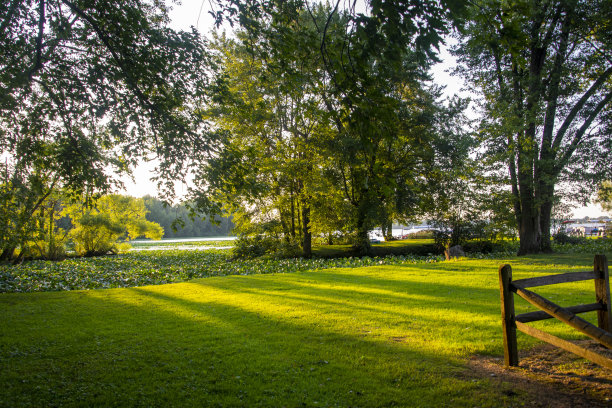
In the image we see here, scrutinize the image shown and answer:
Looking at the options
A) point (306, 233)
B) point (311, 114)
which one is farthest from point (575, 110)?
point (311, 114)

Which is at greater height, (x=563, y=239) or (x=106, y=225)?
(x=106, y=225)

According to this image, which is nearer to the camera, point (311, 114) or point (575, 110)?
point (311, 114)

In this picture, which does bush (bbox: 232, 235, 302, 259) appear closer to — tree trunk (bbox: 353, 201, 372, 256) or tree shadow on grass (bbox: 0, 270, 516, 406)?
tree trunk (bbox: 353, 201, 372, 256)

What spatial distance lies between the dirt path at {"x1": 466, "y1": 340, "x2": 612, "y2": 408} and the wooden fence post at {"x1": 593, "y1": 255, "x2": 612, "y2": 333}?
19.6 inches

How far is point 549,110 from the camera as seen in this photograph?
1866 cm

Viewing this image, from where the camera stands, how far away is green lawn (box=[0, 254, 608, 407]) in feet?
14.3

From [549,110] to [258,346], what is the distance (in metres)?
19.8

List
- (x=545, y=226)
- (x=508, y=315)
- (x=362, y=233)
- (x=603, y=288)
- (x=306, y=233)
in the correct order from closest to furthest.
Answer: (x=508, y=315), (x=603, y=288), (x=545, y=226), (x=362, y=233), (x=306, y=233)

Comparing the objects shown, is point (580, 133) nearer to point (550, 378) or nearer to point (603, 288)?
point (603, 288)

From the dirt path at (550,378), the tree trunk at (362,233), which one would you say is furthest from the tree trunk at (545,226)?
the dirt path at (550,378)

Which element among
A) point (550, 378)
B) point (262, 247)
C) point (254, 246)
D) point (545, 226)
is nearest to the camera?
point (550, 378)

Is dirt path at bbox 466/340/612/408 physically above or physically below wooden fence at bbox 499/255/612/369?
below

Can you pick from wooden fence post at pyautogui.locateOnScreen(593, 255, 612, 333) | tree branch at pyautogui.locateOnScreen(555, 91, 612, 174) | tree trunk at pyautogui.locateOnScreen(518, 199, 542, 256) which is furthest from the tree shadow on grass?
tree trunk at pyautogui.locateOnScreen(518, 199, 542, 256)

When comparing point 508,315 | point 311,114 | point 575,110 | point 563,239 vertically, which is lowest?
point 563,239
